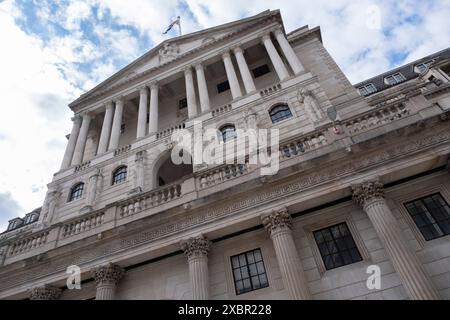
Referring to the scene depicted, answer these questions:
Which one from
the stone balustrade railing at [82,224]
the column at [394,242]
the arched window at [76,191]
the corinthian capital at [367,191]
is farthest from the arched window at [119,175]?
the column at [394,242]

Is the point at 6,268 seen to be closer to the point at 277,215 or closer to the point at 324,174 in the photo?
the point at 277,215

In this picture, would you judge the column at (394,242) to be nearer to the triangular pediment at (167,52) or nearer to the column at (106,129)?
the column at (106,129)

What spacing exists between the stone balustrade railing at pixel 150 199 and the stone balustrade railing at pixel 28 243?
4.52 metres

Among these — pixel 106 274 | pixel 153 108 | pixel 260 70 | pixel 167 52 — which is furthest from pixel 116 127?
pixel 106 274

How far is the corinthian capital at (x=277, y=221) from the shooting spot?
1138 centimetres

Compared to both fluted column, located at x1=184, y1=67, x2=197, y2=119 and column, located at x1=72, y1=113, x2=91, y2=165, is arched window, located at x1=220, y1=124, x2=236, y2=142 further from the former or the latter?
column, located at x1=72, y1=113, x2=91, y2=165

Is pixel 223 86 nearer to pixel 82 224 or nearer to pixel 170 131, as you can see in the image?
pixel 170 131

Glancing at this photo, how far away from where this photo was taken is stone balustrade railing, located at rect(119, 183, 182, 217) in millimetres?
14141

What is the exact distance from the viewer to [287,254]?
34.7 feet

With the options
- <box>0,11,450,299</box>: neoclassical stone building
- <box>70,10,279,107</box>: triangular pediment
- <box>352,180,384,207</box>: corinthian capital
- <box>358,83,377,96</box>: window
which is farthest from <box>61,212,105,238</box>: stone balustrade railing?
<box>358,83,377,96</box>: window

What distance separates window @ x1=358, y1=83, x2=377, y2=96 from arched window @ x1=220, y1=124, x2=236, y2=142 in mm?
25700

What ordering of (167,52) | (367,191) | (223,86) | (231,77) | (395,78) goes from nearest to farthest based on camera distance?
(367,191)
(231,77)
(223,86)
(167,52)
(395,78)

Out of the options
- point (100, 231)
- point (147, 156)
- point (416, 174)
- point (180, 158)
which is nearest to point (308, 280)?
point (416, 174)

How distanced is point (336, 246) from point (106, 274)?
9598 mm
